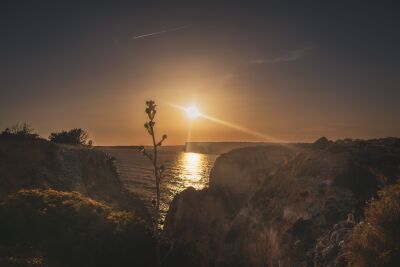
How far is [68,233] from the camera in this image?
18.3 metres

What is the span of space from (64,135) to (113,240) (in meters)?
44.6

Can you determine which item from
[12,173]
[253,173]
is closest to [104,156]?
[12,173]

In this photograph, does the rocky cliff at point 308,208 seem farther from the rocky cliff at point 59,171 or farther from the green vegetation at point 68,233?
the rocky cliff at point 59,171

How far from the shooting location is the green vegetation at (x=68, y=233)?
55.5ft

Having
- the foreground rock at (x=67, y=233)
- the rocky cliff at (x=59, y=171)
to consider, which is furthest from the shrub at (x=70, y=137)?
the foreground rock at (x=67, y=233)

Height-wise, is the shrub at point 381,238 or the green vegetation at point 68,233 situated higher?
the shrub at point 381,238

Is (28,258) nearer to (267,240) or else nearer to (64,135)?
(267,240)

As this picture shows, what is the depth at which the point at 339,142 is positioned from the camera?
2795 cm

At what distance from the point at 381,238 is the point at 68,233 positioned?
52.5 feet

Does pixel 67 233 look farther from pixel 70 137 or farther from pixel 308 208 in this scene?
pixel 70 137

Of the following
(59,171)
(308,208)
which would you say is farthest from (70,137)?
(308,208)

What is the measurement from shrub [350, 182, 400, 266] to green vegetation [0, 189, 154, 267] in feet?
38.0

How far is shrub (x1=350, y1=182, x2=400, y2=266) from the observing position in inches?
474

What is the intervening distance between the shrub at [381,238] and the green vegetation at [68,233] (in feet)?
38.0
